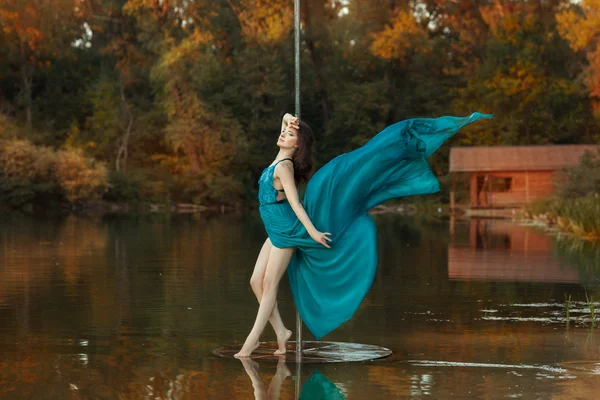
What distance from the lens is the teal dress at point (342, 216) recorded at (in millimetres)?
10016

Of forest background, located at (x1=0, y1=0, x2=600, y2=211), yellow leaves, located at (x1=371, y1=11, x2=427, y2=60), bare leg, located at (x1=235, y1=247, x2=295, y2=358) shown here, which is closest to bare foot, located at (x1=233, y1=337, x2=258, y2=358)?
bare leg, located at (x1=235, y1=247, x2=295, y2=358)

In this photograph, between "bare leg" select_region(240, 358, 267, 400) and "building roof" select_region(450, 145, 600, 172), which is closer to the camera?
"bare leg" select_region(240, 358, 267, 400)

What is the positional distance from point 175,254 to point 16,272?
19.5 ft

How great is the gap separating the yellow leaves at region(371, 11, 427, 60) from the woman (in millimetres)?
65220

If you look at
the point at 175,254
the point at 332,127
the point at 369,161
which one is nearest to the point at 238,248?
the point at 175,254

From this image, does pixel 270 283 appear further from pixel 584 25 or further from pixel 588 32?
pixel 588 32

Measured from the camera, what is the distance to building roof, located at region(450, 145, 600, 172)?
2473 inches

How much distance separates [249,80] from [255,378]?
64501 millimetres

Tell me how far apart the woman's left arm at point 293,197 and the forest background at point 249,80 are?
57499 mm

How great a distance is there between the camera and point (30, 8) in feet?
239

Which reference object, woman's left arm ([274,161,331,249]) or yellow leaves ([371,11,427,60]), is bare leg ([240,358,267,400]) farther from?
yellow leaves ([371,11,427,60])

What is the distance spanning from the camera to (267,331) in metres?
12.4

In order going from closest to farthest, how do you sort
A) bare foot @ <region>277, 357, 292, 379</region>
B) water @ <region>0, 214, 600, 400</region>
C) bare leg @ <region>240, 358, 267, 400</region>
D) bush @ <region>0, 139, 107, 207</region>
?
bare leg @ <region>240, 358, 267, 400</region> < water @ <region>0, 214, 600, 400</region> < bare foot @ <region>277, 357, 292, 379</region> < bush @ <region>0, 139, 107, 207</region>

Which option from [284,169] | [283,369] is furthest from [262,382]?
[284,169]
